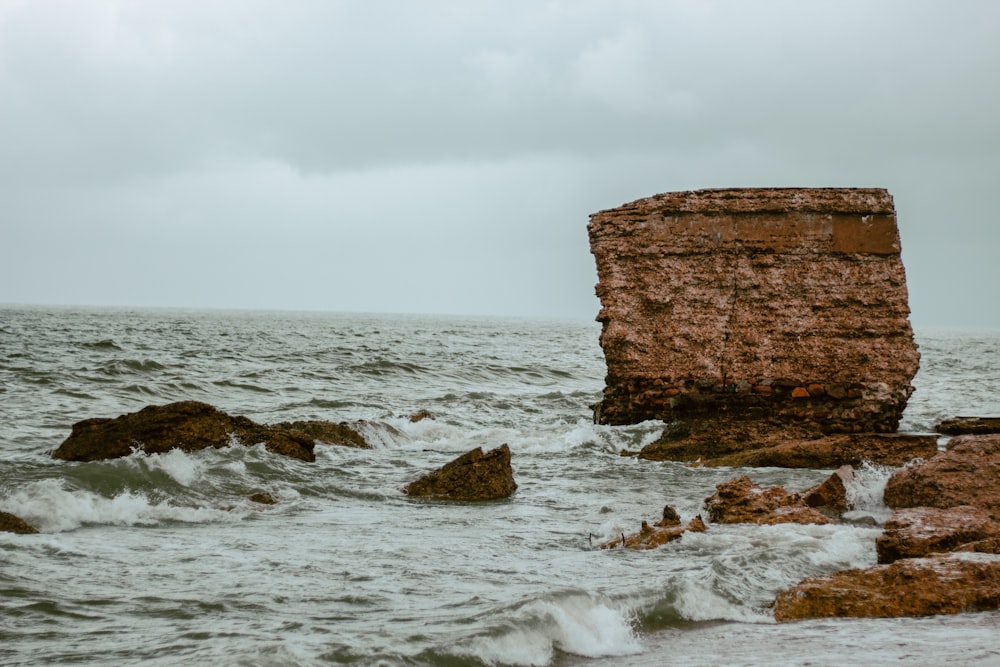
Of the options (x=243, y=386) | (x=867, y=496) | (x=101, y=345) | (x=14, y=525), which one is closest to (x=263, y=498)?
(x=14, y=525)

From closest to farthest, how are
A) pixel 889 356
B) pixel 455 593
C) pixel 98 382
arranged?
pixel 455 593 → pixel 889 356 → pixel 98 382

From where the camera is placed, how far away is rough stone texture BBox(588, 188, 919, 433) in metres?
13.3

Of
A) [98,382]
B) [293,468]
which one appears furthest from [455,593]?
[98,382]

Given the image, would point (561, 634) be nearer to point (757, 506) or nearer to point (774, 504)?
point (757, 506)

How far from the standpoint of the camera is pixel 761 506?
8461mm

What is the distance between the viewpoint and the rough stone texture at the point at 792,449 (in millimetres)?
11625

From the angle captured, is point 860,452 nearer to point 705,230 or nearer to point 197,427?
point 705,230

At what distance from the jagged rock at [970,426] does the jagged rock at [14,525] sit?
1103 centimetres

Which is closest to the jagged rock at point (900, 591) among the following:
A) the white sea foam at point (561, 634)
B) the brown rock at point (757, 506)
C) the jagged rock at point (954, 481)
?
the white sea foam at point (561, 634)

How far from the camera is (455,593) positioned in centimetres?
630

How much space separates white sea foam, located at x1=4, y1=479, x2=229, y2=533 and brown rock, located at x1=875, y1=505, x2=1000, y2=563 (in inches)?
218

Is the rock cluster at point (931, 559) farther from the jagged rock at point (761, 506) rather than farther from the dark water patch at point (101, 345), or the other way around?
the dark water patch at point (101, 345)

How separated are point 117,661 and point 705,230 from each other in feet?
34.1

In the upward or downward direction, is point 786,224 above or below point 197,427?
above
